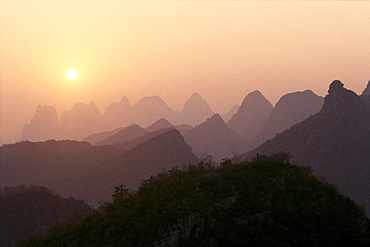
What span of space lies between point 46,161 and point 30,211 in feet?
225

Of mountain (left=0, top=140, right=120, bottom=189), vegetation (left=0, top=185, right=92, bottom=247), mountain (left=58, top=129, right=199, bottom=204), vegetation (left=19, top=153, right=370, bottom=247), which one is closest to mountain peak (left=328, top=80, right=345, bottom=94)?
mountain (left=58, top=129, right=199, bottom=204)

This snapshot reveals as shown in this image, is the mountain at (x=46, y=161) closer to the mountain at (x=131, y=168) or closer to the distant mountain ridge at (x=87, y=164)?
the distant mountain ridge at (x=87, y=164)

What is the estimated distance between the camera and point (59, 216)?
4409 cm

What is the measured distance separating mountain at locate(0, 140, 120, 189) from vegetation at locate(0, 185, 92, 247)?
4612 centimetres

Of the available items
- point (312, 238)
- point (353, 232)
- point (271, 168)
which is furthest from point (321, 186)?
point (312, 238)

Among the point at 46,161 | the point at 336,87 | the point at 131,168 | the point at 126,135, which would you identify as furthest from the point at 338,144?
the point at 126,135

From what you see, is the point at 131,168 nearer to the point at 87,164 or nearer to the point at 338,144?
the point at 87,164

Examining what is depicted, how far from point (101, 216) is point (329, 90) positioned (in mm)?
122420

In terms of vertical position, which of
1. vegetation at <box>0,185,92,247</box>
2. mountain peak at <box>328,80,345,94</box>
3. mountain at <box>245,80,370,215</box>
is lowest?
mountain at <box>245,80,370,215</box>

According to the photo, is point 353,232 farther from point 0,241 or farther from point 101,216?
point 0,241

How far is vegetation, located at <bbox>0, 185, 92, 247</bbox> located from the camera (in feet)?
125

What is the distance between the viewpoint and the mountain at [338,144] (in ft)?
256

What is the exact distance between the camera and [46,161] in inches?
4154

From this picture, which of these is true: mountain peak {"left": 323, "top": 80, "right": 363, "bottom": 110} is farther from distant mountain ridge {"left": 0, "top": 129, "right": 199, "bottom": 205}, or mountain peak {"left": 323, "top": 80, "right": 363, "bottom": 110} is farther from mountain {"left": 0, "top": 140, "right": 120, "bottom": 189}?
mountain {"left": 0, "top": 140, "right": 120, "bottom": 189}
